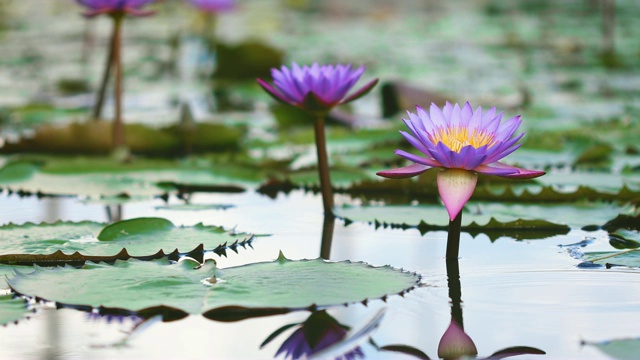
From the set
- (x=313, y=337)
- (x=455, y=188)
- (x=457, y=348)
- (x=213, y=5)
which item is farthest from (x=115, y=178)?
(x=213, y=5)

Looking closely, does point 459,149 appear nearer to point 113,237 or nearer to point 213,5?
point 113,237

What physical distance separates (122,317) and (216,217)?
2.55ft

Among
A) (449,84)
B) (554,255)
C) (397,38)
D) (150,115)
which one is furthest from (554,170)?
(397,38)

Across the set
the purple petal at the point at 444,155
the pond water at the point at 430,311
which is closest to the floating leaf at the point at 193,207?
the pond water at the point at 430,311

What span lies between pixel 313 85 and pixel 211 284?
546 millimetres

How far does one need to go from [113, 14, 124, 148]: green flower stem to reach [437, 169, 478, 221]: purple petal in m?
1.40

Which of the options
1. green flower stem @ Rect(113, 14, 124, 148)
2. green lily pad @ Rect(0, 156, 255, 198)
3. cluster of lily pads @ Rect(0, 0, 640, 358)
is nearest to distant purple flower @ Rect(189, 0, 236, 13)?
cluster of lily pads @ Rect(0, 0, 640, 358)

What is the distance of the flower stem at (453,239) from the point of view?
1542 mm

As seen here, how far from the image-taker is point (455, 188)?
1453mm

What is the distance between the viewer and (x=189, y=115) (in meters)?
3.10

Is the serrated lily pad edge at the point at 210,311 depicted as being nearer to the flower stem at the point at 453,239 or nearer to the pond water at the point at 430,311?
the pond water at the point at 430,311

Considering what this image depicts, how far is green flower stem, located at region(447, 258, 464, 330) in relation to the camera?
1.31 meters

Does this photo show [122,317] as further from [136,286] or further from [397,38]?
[397,38]

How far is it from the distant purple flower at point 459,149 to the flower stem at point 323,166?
415 millimetres
